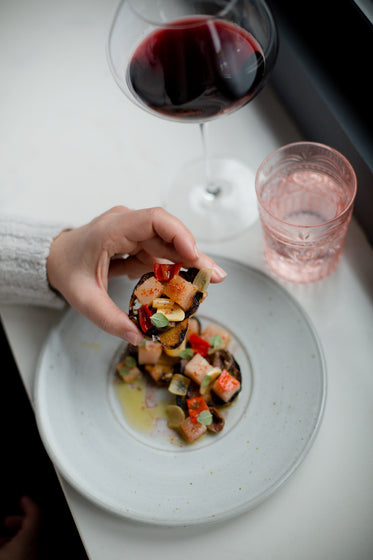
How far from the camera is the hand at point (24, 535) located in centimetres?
107

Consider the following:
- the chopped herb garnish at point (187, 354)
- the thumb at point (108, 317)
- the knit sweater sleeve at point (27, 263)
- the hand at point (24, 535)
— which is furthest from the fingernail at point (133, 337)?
the hand at point (24, 535)

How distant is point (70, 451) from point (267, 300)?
387 millimetres

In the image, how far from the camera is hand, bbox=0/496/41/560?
107 cm

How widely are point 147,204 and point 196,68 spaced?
378mm

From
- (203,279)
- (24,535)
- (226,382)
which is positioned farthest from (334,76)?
(24,535)

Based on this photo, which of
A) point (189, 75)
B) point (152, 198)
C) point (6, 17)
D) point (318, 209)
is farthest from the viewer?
point (6, 17)

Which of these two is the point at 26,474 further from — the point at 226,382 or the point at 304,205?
the point at 304,205

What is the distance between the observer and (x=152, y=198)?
3.41 feet

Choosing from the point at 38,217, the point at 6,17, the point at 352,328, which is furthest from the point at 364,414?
the point at 6,17

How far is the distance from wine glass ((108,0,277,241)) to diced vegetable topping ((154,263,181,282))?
22 cm

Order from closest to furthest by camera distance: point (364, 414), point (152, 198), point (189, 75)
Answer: point (189, 75)
point (364, 414)
point (152, 198)

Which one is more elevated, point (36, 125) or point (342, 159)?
point (342, 159)

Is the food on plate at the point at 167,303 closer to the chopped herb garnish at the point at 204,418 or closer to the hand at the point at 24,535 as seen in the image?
the chopped herb garnish at the point at 204,418

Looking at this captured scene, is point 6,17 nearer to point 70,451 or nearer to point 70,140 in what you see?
point 70,140
